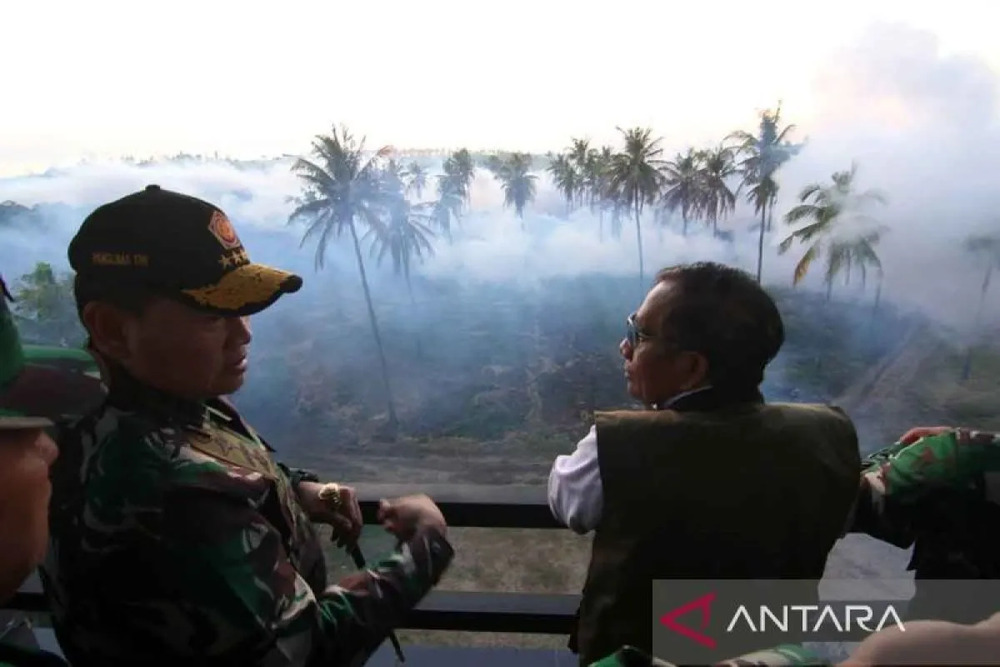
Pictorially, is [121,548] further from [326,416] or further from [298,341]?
[326,416]

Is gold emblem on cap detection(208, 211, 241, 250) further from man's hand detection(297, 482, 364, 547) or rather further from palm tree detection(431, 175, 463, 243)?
palm tree detection(431, 175, 463, 243)

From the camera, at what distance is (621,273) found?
15.6 ft

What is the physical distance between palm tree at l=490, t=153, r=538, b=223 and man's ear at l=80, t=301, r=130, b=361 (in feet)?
12.0

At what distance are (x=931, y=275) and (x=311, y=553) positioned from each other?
3464mm

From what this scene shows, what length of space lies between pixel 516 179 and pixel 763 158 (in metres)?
1.73

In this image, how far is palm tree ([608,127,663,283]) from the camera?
3.53m

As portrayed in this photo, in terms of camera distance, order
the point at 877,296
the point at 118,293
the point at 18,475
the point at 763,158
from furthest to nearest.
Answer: the point at 877,296
the point at 763,158
the point at 118,293
the point at 18,475

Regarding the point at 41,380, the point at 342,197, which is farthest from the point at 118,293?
the point at 342,197

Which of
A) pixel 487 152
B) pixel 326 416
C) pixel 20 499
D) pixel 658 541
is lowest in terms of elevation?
pixel 326 416

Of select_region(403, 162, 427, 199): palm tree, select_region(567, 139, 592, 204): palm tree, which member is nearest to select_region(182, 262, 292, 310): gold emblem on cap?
select_region(567, 139, 592, 204): palm tree

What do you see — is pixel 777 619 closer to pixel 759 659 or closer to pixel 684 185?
pixel 759 659

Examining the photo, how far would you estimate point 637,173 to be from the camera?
4230mm

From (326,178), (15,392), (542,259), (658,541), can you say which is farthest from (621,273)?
(15,392)

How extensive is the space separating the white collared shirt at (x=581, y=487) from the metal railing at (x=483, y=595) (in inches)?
13.5
